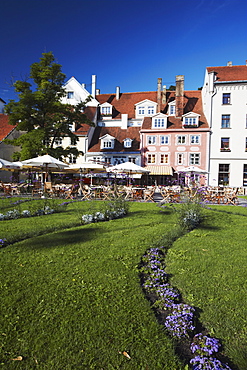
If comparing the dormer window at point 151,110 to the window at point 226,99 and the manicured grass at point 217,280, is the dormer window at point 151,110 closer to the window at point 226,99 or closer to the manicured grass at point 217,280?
the window at point 226,99

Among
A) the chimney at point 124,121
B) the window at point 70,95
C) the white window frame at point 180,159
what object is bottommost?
the white window frame at point 180,159

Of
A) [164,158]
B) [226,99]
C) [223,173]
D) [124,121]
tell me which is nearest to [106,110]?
[124,121]

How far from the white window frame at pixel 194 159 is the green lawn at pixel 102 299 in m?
26.3

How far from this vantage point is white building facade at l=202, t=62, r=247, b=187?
30.9 meters

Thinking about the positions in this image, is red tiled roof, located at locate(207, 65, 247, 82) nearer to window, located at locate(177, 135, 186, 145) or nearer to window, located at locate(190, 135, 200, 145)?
window, located at locate(190, 135, 200, 145)

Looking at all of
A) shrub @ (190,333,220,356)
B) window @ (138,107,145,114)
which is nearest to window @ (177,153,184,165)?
window @ (138,107,145,114)

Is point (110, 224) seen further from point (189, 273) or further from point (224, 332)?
point (224, 332)

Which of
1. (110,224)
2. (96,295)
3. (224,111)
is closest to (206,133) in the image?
(224,111)

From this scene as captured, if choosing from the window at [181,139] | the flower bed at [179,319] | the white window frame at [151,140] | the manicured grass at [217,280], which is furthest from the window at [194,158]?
the flower bed at [179,319]

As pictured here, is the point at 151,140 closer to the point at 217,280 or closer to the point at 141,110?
the point at 141,110

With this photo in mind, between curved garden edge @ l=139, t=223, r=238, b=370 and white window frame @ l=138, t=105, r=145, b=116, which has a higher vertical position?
white window frame @ l=138, t=105, r=145, b=116

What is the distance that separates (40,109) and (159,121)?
14615 millimetres

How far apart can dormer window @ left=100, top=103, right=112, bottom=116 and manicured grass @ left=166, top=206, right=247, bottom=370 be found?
31808 millimetres

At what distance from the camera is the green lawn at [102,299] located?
95.7 inches
